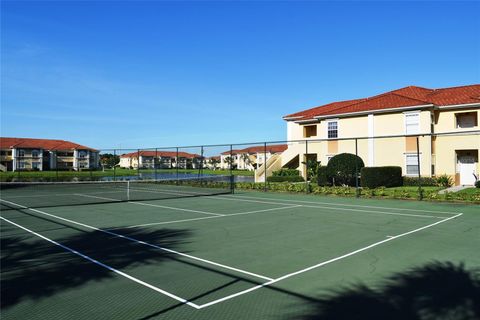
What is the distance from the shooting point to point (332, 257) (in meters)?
6.98

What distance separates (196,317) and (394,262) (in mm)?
3910

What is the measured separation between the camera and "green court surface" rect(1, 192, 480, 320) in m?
4.69

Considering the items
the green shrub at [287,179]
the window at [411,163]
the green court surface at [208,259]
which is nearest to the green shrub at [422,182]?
the window at [411,163]

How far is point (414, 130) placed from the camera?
2942 cm

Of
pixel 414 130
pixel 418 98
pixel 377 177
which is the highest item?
pixel 418 98

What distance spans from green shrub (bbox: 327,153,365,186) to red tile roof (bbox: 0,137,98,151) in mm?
82725

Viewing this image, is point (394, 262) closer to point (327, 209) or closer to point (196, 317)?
point (196, 317)

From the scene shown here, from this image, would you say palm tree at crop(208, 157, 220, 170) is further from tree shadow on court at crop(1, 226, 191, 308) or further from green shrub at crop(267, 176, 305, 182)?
tree shadow on court at crop(1, 226, 191, 308)

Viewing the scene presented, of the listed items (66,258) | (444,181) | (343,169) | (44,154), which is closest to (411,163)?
(444,181)

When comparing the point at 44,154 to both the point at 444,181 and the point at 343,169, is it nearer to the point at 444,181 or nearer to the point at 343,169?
the point at 343,169

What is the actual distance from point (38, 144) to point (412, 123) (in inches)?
3572

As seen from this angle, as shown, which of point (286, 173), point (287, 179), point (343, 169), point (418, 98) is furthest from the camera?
point (286, 173)

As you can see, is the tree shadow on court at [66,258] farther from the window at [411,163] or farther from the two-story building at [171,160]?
the window at [411,163]

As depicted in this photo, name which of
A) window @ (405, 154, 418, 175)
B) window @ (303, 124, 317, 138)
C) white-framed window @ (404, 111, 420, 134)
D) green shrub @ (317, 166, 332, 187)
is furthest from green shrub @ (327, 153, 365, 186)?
window @ (303, 124, 317, 138)
